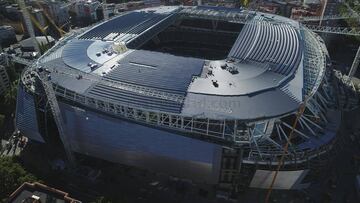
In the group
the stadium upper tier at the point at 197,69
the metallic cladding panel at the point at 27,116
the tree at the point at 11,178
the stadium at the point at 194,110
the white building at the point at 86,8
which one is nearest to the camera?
the tree at the point at 11,178

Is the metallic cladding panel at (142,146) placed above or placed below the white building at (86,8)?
below

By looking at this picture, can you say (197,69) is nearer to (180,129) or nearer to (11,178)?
(180,129)

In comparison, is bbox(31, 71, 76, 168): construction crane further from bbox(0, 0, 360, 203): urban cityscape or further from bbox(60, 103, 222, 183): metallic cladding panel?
bbox(60, 103, 222, 183): metallic cladding panel

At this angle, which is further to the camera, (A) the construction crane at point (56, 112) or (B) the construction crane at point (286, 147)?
(A) the construction crane at point (56, 112)

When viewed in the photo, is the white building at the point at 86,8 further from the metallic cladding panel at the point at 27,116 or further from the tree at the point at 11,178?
the tree at the point at 11,178

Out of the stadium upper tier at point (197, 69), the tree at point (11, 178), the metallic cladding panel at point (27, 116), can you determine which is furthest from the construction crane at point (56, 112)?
the tree at point (11, 178)

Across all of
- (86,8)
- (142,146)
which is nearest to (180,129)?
(142,146)

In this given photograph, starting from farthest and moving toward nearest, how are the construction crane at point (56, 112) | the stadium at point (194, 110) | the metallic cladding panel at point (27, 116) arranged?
the metallic cladding panel at point (27, 116), the construction crane at point (56, 112), the stadium at point (194, 110)
